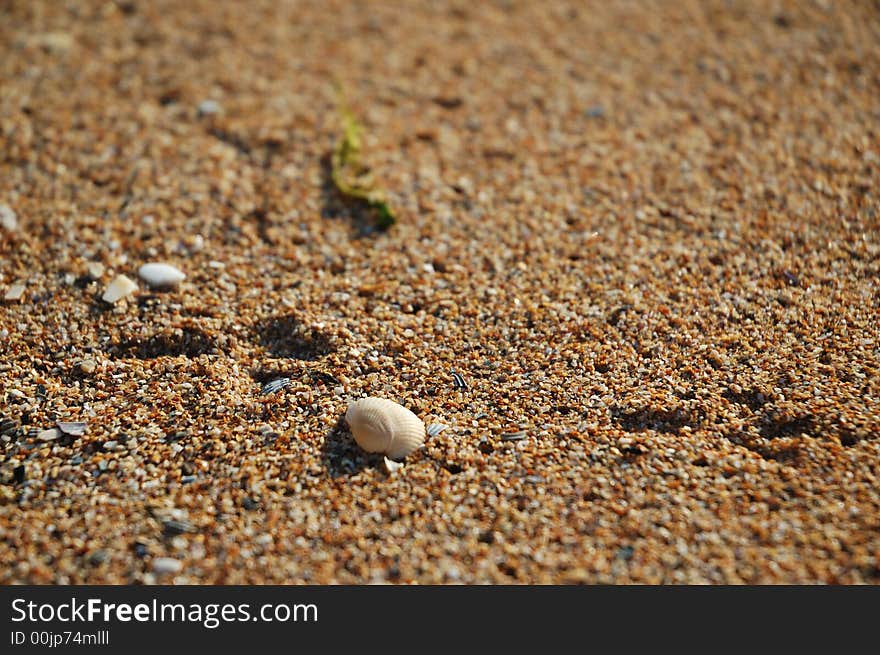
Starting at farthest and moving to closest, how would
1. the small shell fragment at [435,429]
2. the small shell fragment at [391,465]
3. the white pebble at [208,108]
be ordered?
the white pebble at [208,108], the small shell fragment at [435,429], the small shell fragment at [391,465]

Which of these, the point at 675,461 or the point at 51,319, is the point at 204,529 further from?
the point at 675,461

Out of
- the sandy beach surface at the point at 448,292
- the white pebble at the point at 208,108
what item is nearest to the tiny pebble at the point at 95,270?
the sandy beach surface at the point at 448,292

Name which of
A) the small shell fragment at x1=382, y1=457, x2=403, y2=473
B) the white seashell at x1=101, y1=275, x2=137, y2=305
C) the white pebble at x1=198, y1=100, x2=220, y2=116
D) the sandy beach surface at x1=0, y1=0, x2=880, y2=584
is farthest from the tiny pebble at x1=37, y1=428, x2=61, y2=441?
the white pebble at x1=198, y1=100, x2=220, y2=116

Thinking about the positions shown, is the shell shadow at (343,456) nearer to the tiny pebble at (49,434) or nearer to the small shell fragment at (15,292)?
the tiny pebble at (49,434)

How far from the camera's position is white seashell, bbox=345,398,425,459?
226 centimetres

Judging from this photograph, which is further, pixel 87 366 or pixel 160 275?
pixel 160 275

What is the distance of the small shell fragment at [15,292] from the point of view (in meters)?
2.77

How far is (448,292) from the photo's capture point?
9.48 ft

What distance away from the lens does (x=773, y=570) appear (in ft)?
6.51

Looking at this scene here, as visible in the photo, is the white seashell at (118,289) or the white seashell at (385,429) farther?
the white seashell at (118,289)

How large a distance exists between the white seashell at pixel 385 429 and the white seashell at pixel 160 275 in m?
1.02

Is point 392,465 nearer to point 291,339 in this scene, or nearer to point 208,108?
point 291,339

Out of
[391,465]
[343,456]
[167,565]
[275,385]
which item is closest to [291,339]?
[275,385]

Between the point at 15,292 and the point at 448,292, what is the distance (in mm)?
1618
